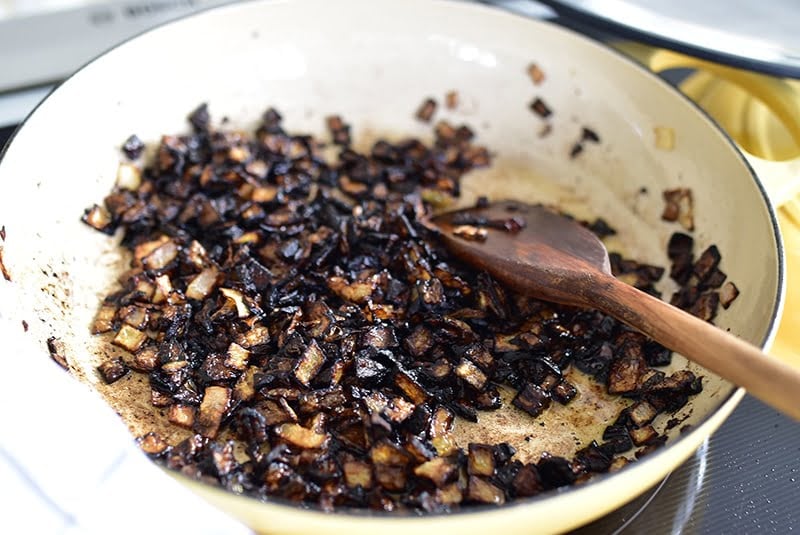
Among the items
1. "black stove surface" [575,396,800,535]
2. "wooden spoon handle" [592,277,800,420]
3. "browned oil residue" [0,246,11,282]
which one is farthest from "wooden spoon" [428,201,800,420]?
"browned oil residue" [0,246,11,282]

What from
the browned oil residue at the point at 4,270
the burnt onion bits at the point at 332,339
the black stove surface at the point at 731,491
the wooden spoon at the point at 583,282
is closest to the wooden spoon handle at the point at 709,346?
the wooden spoon at the point at 583,282

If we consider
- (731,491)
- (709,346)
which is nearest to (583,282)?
(709,346)

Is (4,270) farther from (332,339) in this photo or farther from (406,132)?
(406,132)

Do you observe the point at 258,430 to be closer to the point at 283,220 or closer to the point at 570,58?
the point at 283,220

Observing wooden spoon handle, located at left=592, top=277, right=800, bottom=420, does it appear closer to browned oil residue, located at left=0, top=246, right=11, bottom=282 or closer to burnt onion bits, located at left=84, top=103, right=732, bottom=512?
burnt onion bits, located at left=84, top=103, right=732, bottom=512

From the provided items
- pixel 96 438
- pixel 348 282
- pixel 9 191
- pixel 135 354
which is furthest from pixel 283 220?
pixel 96 438

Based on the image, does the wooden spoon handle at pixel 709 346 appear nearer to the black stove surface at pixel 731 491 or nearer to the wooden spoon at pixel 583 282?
the wooden spoon at pixel 583 282
